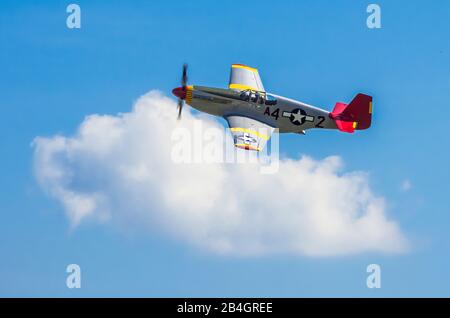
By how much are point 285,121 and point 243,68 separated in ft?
23.7

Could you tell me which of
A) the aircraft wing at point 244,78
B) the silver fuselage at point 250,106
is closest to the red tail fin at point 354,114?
the silver fuselage at point 250,106

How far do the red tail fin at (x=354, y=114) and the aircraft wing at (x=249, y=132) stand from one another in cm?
562

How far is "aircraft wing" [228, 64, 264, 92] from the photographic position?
71281 millimetres

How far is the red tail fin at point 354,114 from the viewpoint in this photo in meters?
70.1

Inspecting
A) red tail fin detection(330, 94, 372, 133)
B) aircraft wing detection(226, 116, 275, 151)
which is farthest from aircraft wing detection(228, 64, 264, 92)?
red tail fin detection(330, 94, 372, 133)

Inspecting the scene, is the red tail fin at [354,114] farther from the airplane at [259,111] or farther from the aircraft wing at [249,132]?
the aircraft wing at [249,132]

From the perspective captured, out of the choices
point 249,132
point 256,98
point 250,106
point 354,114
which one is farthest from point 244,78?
point 354,114

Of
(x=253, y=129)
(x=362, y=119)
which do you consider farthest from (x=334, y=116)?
(x=253, y=129)

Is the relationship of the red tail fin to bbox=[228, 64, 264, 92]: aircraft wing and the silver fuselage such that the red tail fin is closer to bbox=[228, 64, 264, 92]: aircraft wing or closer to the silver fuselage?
the silver fuselage

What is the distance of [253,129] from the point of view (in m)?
66.4

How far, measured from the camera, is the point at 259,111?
6775 cm
